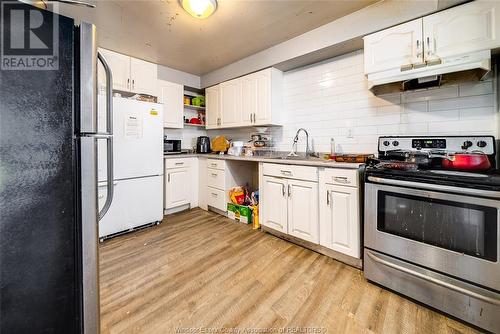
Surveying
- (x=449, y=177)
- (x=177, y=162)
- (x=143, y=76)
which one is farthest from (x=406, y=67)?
(x=143, y=76)

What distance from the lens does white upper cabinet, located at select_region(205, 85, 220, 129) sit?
3512mm

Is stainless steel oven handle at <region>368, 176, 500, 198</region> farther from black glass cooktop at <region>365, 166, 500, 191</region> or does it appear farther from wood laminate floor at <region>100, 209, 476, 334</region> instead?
wood laminate floor at <region>100, 209, 476, 334</region>

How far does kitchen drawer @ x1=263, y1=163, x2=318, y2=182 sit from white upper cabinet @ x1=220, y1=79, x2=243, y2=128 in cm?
110

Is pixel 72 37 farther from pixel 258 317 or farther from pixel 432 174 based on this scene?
pixel 432 174

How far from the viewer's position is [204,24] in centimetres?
217

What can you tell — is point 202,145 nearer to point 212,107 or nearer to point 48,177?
point 212,107

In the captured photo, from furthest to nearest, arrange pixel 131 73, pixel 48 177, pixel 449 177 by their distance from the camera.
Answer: pixel 131 73
pixel 449 177
pixel 48 177

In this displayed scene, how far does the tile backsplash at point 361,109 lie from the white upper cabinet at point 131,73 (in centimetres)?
195

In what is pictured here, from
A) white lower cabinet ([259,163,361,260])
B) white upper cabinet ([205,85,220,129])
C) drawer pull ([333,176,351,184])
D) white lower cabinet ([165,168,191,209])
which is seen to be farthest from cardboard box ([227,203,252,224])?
white upper cabinet ([205,85,220,129])

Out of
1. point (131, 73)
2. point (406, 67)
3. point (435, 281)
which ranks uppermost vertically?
point (131, 73)

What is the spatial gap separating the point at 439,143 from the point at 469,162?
0.38 m

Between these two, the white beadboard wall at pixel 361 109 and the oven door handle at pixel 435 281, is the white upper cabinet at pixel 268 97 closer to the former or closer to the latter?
the white beadboard wall at pixel 361 109

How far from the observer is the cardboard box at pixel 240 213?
2.80 m

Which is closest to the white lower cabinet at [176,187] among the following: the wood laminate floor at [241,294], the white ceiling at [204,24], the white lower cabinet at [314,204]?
the wood laminate floor at [241,294]
